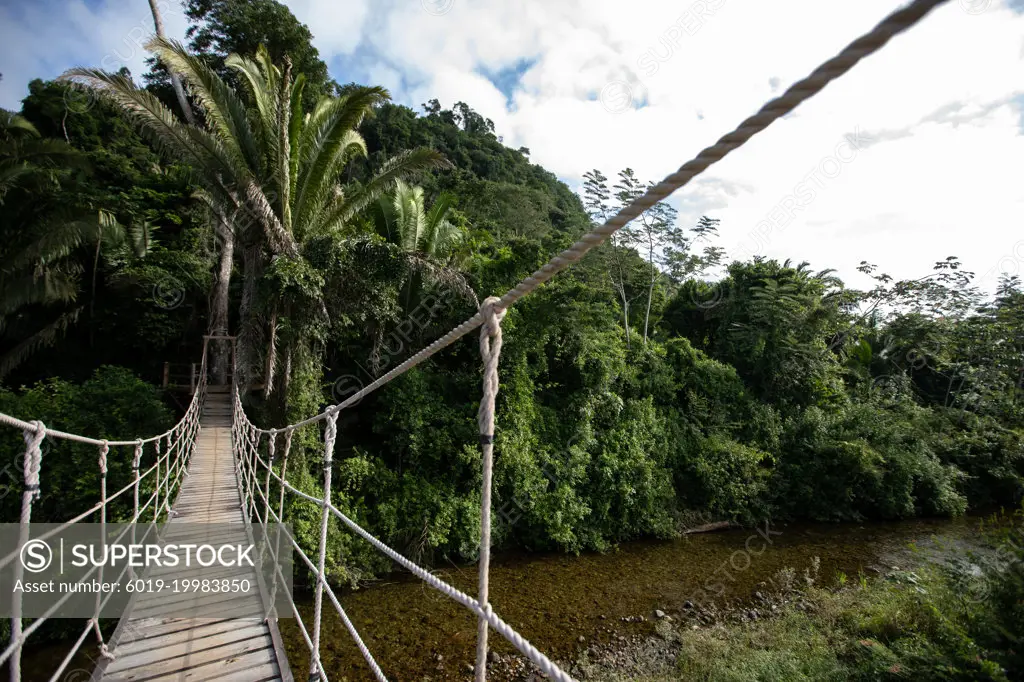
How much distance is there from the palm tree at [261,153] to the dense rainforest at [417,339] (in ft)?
0.12

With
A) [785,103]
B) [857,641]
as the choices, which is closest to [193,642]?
[785,103]

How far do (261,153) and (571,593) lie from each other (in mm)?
6710

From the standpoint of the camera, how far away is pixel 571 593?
627cm

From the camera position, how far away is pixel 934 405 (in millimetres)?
12695

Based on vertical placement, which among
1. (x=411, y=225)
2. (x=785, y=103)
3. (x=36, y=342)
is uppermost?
(x=411, y=225)

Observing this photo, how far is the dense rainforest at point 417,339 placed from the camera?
19.0 feet

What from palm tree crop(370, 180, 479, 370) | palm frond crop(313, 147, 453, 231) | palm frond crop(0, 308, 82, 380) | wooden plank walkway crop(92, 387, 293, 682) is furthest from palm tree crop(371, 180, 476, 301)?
wooden plank walkway crop(92, 387, 293, 682)

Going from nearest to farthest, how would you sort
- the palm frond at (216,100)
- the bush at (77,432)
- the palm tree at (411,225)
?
the palm frond at (216,100), the bush at (77,432), the palm tree at (411,225)

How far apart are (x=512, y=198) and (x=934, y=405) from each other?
1304cm

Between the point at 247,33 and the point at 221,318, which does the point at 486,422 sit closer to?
the point at 221,318

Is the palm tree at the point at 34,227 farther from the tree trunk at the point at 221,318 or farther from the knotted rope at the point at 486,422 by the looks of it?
the knotted rope at the point at 486,422

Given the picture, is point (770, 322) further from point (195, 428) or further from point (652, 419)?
point (195, 428)

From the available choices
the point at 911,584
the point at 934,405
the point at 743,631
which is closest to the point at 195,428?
the point at 743,631

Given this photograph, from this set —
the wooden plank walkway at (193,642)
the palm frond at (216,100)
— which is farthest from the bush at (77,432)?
the wooden plank walkway at (193,642)
